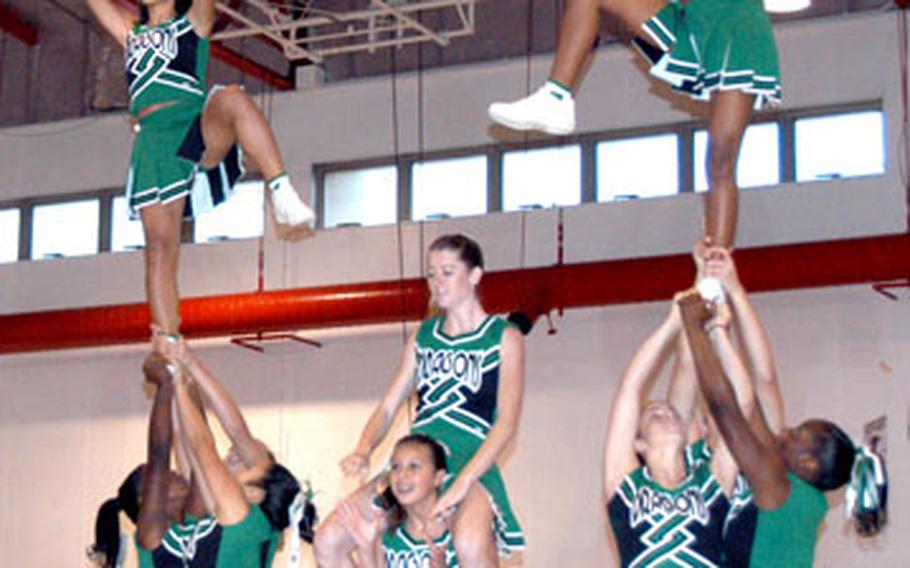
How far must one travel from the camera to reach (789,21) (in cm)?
1352

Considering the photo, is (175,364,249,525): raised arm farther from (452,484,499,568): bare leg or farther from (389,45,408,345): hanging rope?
(389,45,408,345): hanging rope

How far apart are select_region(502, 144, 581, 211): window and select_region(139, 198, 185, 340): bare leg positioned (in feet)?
24.9

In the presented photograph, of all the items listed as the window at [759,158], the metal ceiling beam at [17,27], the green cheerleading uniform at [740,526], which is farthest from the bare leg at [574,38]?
the metal ceiling beam at [17,27]

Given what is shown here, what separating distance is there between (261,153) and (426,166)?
8226 millimetres

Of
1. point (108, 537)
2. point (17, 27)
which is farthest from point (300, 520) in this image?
point (17, 27)

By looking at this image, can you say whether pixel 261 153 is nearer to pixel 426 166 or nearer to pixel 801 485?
pixel 801 485

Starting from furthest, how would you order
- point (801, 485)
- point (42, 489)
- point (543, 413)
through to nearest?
point (42, 489)
point (543, 413)
point (801, 485)

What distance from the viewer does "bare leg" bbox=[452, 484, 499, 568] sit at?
19.9 ft

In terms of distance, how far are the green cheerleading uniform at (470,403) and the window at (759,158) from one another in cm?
716

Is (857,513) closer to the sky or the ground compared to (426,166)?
closer to the ground

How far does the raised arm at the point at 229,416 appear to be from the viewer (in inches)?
259

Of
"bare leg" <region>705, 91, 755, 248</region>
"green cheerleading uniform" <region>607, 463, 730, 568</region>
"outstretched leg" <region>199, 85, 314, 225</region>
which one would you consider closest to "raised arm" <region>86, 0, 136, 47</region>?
"outstretched leg" <region>199, 85, 314, 225</region>

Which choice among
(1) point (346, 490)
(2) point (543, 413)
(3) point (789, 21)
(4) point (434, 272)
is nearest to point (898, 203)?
(3) point (789, 21)

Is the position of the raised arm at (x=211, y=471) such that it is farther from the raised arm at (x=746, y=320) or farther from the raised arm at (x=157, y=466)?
the raised arm at (x=746, y=320)
